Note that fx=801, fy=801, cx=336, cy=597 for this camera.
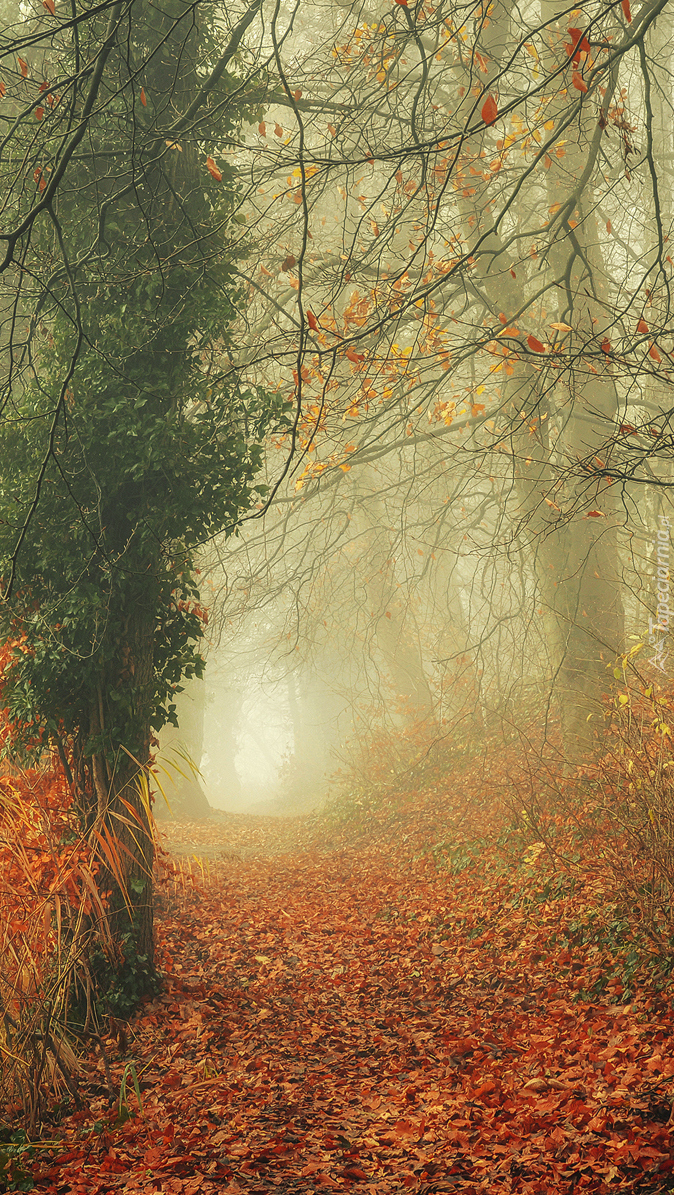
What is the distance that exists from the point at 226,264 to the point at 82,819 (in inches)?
157

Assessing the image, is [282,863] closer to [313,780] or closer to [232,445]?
[232,445]

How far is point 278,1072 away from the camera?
439 cm

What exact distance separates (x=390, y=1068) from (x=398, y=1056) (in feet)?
0.56

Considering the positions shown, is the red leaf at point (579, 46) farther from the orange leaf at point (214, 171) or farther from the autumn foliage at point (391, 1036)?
the autumn foliage at point (391, 1036)

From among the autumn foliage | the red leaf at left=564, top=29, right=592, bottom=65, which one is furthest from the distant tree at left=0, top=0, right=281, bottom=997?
the red leaf at left=564, top=29, right=592, bottom=65

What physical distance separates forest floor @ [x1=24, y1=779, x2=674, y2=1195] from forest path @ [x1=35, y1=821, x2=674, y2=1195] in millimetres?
13

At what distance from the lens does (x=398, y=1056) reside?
4629mm

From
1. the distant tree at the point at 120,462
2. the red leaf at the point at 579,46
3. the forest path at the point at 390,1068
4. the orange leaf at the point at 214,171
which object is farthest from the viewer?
the distant tree at the point at 120,462

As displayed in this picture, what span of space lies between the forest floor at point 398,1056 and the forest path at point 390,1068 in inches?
0.5

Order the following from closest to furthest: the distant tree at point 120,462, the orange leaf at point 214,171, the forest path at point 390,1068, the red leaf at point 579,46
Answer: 1. the red leaf at point 579,46
2. the forest path at point 390,1068
3. the orange leaf at point 214,171
4. the distant tree at point 120,462

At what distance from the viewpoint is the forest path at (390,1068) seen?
10.7ft

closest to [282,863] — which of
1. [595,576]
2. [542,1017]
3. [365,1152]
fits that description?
[595,576]

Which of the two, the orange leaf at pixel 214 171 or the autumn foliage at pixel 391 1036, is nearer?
the autumn foliage at pixel 391 1036

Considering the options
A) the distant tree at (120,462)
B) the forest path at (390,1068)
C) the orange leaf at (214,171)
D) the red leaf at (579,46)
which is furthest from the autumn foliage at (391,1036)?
the orange leaf at (214,171)
